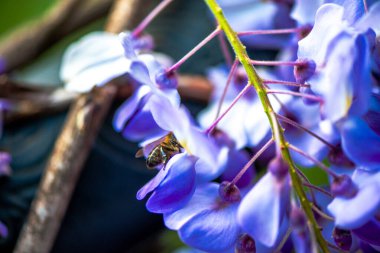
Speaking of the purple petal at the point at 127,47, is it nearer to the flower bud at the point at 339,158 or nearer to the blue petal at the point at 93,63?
the blue petal at the point at 93,63

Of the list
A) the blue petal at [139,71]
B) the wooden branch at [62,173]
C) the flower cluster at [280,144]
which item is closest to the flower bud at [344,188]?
the flower cluster at [280,144]

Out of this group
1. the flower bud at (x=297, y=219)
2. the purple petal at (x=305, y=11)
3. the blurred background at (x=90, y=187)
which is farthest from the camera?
the blurred background at (x=90, y=187)

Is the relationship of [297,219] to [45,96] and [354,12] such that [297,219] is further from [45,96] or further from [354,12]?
[45,96]

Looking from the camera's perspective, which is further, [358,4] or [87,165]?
[87,165]

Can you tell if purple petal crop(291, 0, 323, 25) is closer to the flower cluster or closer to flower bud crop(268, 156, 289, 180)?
the flower cluster

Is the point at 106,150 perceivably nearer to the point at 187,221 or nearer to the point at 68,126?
the point at 68,126

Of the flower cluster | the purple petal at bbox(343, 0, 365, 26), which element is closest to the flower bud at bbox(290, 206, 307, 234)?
the flower cluster

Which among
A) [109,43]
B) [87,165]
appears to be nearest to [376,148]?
[109,43]
